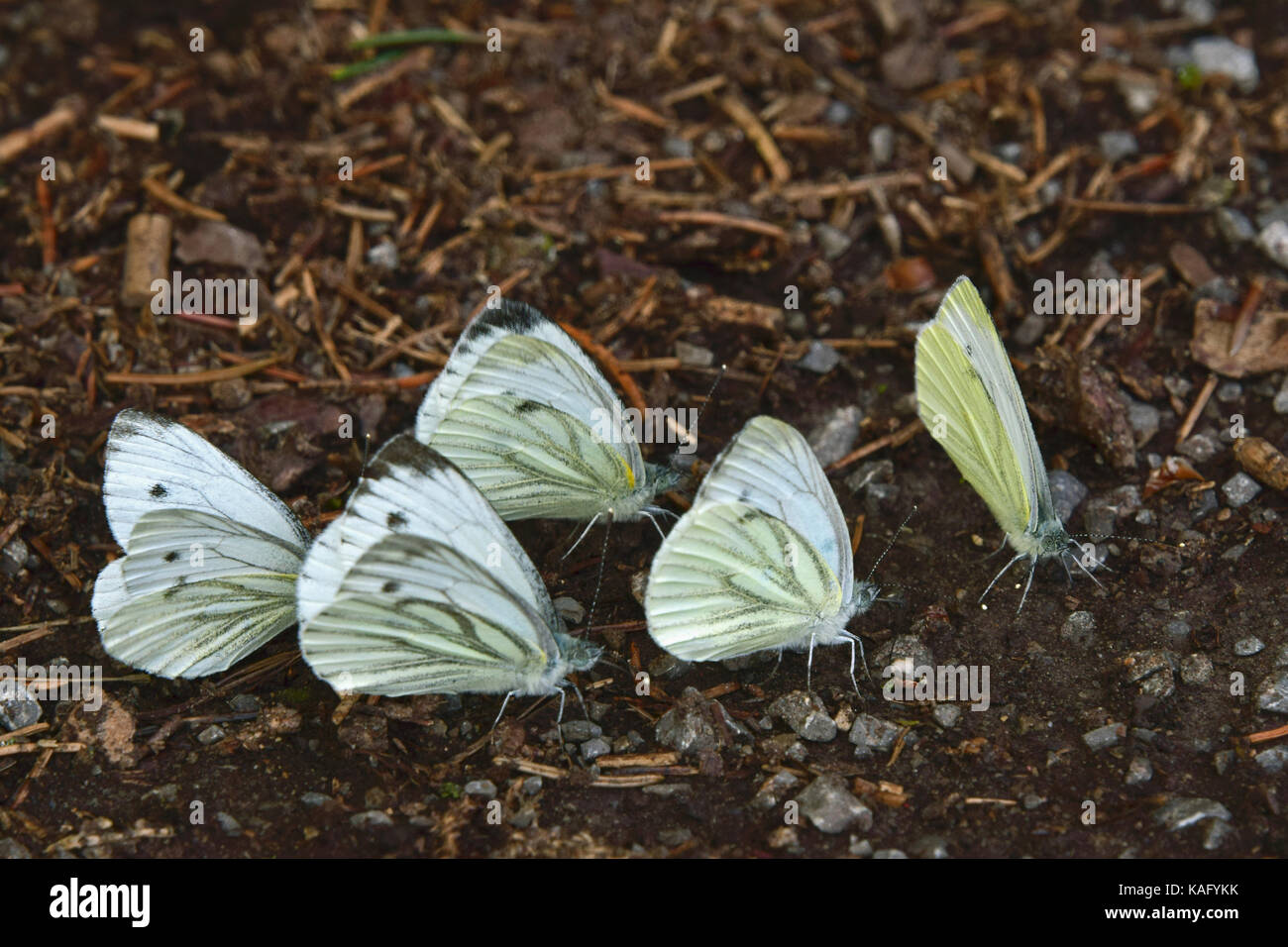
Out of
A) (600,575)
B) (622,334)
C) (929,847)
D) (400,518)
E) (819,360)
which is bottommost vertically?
(929,847)

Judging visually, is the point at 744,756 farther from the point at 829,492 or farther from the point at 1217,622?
the point at 1217,622

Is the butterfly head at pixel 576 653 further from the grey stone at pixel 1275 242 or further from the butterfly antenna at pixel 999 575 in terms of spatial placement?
the grey stone at pixel 1275 242

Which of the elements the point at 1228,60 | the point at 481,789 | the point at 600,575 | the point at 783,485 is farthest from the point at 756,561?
the point at 1228,60

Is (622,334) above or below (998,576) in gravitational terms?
above
